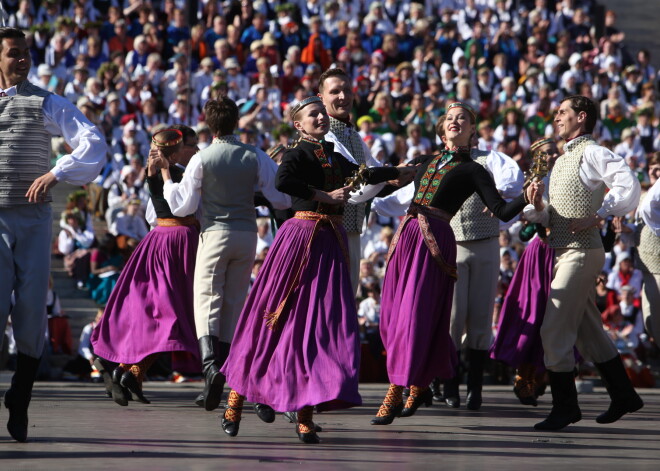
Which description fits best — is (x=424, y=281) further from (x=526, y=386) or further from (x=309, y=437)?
(x=526, y=386)

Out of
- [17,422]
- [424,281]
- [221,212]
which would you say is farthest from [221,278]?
[17,422]

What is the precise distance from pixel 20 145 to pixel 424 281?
243 cm

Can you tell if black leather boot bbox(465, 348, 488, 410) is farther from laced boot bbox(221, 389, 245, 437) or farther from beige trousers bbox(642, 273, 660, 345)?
laced boot bbox(221, 389, 245, 437)

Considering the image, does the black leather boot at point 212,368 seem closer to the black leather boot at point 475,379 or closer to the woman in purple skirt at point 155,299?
the woman in purple skirt at point 155,299

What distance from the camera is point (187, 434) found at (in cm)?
673

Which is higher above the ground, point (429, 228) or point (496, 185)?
point (496, 185)

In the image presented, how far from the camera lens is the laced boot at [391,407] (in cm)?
734

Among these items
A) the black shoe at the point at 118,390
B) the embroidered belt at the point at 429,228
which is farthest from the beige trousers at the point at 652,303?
the black shoe at the point at 118,390

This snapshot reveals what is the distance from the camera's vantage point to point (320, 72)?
61.3 feet

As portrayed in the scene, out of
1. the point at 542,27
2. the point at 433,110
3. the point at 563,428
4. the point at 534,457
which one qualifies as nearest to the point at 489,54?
the point at 542,27

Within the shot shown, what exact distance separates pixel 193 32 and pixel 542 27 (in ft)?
20.6

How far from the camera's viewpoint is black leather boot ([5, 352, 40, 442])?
616 centimetres

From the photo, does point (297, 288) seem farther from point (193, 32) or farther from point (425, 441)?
point (193, 32)

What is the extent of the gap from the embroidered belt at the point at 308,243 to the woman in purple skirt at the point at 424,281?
0.91 m
